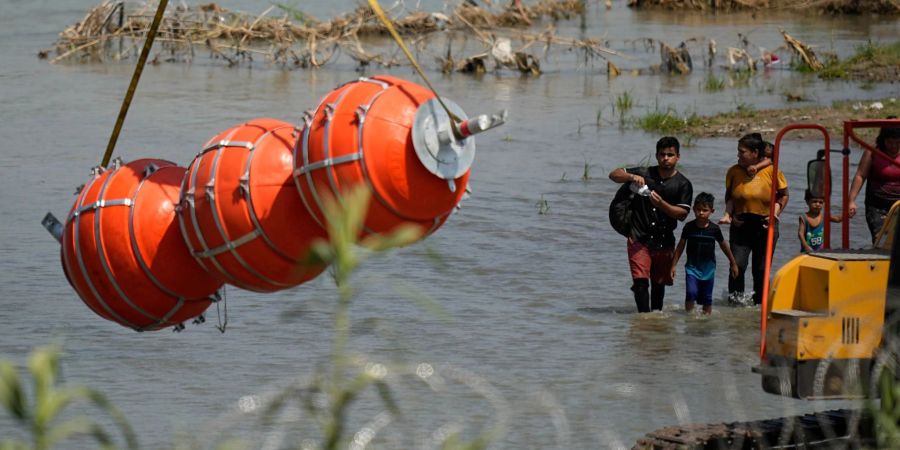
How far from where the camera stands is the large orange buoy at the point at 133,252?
22.5 ft

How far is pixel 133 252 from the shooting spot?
270 inches

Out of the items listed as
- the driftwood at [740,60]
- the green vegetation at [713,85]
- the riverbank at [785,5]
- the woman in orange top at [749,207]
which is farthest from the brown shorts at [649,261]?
the riverbank at [785,5]

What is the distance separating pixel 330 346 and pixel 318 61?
67.0 ft

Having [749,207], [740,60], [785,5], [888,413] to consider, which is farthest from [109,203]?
[785,5]

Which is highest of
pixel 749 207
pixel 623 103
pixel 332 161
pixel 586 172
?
pixel 332 161

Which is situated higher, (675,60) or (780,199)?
(675,60)

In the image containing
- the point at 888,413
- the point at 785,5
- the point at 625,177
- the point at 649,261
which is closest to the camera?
the point at 888,413

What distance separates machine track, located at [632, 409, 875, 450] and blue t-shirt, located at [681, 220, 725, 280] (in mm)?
3661

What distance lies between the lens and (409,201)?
610 centimetres

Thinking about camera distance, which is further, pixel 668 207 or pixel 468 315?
pixel 468 315

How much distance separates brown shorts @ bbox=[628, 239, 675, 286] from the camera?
37.5 ft

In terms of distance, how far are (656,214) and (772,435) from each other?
3.83 m

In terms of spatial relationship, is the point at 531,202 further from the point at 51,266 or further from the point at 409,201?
the point at 409,201

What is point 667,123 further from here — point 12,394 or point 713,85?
point 12,394
